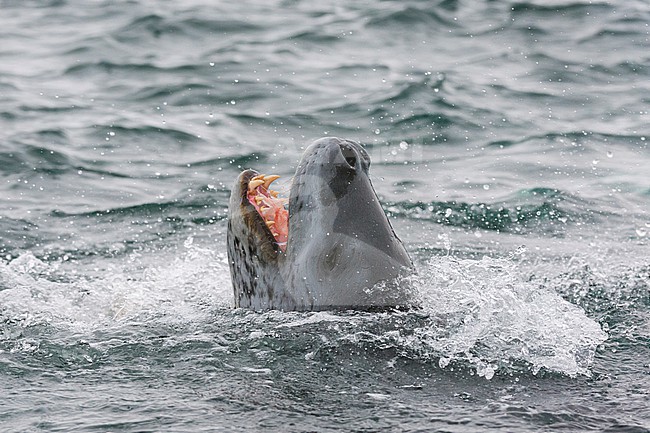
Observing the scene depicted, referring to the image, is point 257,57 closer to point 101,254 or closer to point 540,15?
point 540,15

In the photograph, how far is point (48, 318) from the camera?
5.20 meters

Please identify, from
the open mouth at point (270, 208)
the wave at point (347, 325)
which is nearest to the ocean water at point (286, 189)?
the wave at point (347, 325)

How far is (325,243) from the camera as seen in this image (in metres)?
4.45

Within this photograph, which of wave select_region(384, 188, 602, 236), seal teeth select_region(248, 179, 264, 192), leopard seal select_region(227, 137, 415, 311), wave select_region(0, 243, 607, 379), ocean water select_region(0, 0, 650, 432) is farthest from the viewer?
wave select_region(384, 188, 602, 236)

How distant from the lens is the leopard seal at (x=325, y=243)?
14.5ft

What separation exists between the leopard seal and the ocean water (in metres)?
0.10

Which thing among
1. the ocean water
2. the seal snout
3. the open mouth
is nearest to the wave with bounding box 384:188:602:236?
the ocean water

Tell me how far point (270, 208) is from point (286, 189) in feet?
0.38

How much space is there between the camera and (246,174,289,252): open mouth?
4.64 m

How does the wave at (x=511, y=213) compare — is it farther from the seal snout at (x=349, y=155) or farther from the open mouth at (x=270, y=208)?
the seal snout at (x=349, y=155)

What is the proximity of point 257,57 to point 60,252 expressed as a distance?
19.4ft

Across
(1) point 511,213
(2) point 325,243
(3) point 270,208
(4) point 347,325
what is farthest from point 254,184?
(1) point 511,213

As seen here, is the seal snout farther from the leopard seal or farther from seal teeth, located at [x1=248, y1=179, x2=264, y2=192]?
seal teeth, located at [x1=248, y1=179, x2=264, y2=192]

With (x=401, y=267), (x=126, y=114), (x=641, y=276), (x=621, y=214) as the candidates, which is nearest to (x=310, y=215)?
(x=401, y=267)
